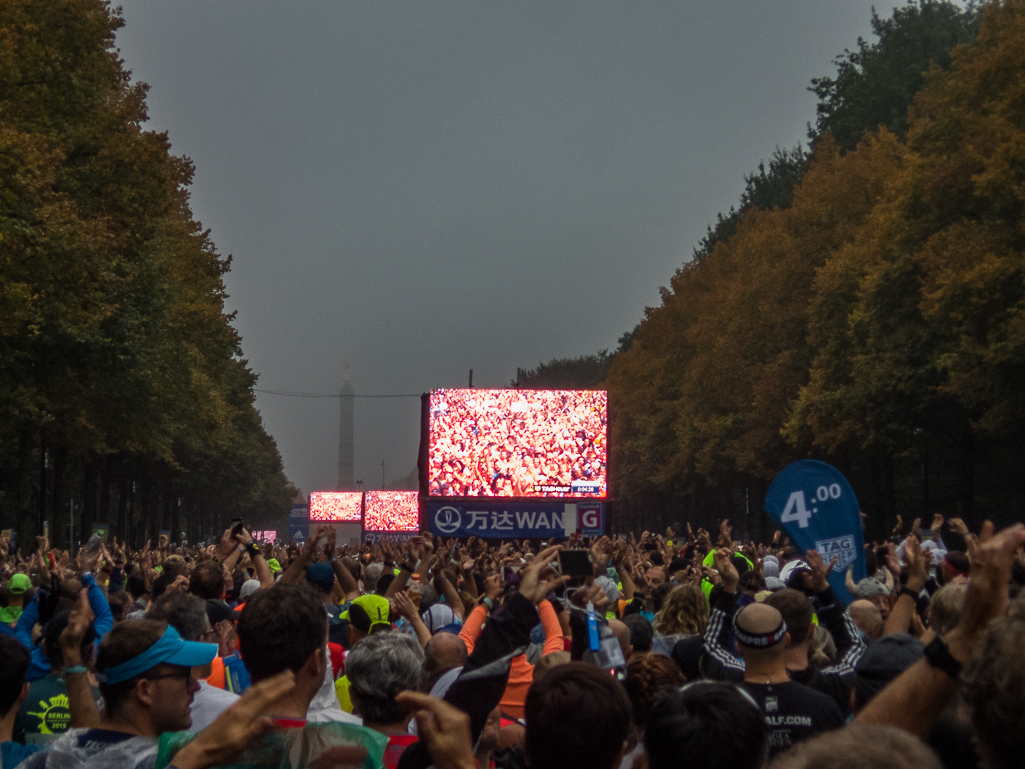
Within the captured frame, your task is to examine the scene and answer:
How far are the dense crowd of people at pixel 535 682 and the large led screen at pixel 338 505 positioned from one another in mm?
81514

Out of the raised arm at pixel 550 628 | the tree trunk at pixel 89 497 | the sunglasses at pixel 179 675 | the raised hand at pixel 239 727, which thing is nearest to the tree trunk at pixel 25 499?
the tree trunk at pixel 89 497

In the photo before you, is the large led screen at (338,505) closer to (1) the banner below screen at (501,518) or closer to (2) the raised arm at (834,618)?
(1) the banner below screen at (501,518)

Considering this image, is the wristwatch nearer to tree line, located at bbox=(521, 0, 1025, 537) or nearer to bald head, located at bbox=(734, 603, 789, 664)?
bald head, located at bbox=(734, 603, 789, 664)

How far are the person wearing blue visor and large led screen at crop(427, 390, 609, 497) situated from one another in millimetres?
27238

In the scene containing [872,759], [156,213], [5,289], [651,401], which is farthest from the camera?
[651,401]

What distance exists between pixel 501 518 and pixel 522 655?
84.3 feet

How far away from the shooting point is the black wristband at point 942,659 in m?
2.53

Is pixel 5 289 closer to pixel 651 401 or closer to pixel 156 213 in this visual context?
pixel 156 213

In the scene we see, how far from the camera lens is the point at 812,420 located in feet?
129

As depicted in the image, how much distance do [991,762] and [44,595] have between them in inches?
259

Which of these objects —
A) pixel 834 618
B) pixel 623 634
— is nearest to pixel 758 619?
pixel 834 618

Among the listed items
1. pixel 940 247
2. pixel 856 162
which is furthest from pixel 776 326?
pixel 940 247

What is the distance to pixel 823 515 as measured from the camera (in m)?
9.23

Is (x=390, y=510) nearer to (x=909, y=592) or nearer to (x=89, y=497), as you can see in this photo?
(x=89, y=497)
